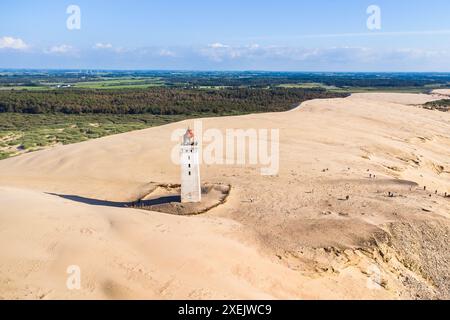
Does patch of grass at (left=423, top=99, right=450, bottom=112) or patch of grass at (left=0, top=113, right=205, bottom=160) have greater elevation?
patch of grass at (left=423, top=99, right=450, bottom=112)

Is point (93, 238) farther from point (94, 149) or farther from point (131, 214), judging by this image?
point (94, 149)

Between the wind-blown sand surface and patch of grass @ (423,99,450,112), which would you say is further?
patch of grass @ (423,99,450,112)

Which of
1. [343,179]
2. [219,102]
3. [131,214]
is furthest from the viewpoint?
[219,102]

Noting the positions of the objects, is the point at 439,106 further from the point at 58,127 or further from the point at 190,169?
the point at 190,169

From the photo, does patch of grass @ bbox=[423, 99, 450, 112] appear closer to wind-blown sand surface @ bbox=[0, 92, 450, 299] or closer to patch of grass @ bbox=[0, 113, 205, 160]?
patch of grass @ bbox=[0, 113, 205, 160]

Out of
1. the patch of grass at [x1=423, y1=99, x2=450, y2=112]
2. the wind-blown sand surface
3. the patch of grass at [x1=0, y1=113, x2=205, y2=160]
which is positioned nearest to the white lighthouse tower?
the wind-blown sand surface

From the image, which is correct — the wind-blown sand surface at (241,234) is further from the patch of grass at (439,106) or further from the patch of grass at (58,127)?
the patch of grass at (439,106)

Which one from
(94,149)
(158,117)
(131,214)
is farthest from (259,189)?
(158,117)
